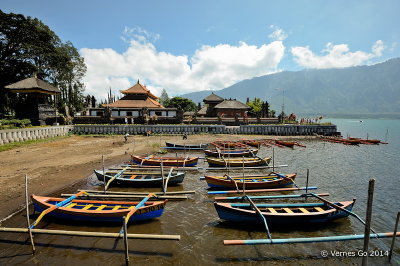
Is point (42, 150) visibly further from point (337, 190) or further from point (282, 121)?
point (282, 121)

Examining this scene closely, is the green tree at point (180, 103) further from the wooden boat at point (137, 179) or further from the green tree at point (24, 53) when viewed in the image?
the wooden boat at point (137, 179)

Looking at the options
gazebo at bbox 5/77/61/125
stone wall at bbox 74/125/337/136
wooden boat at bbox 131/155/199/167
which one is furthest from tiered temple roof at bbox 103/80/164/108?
wooden boat at bbox 131/155/199/167

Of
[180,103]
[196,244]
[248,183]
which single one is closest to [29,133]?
[248,183]

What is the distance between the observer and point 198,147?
28.1 metres

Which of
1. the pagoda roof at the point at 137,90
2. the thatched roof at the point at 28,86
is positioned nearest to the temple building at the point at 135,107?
the pagoda roof at the point at 137,90

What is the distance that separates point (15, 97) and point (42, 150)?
117 ft

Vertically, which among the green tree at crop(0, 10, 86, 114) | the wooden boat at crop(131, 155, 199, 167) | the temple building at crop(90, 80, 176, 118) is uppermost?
the green tree at crop(0, 10, 86, 114)

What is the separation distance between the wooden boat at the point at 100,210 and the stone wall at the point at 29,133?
27.5 m

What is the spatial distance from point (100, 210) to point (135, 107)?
4273 centimetres

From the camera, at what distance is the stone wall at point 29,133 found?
29.0m

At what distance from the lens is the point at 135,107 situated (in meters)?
49.5

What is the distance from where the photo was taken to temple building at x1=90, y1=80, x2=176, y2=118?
48844 mm

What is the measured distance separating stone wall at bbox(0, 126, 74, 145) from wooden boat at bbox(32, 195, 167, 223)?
90.1ft

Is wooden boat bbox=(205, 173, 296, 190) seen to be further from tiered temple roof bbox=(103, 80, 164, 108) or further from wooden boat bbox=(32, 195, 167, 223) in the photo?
tiered temple roof bbox=(103, 80, 164, 108)
